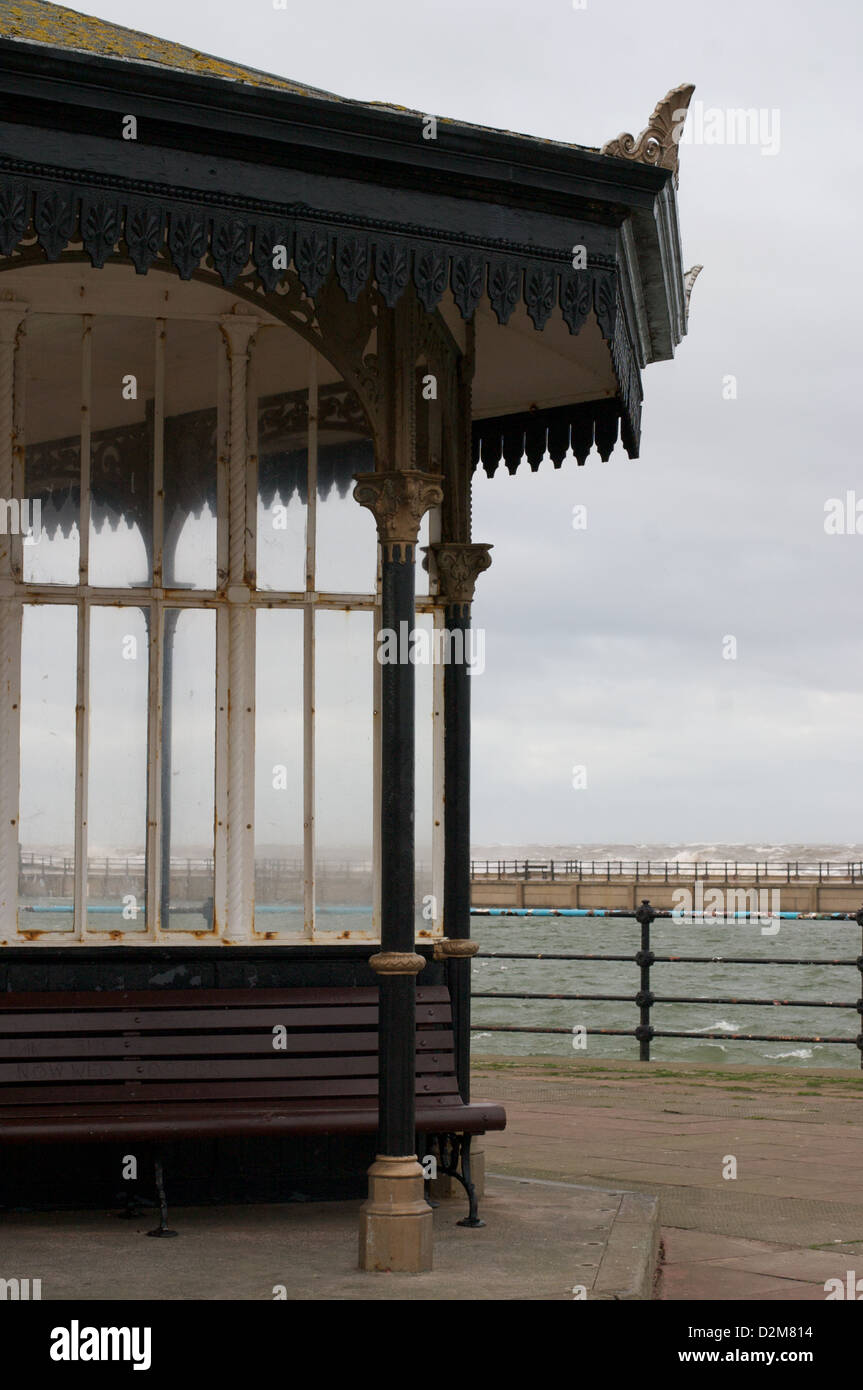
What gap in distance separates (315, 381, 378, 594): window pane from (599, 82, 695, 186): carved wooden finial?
1.85 meters

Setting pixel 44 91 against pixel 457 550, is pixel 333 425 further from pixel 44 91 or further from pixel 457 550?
pixel 44 91

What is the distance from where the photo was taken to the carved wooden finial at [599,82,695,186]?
21.9ft

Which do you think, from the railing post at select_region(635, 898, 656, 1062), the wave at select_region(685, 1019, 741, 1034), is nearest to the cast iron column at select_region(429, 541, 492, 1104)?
the wave at select_region(685, 1019, 741, 1034)

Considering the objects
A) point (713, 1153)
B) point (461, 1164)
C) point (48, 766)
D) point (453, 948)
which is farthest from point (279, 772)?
point (713, 1153)

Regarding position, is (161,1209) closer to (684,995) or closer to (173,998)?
(173,998)

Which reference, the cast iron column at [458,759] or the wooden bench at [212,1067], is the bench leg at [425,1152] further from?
the cast iron column at [458,759]

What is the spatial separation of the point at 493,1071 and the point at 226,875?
21.6 feet

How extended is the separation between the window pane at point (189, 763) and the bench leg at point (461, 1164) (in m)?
1.37

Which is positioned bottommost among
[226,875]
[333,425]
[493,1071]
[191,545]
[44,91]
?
[493,1071]

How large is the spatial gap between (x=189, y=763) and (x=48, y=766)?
584mm

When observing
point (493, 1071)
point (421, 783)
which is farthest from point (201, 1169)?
point (493, 1071)
